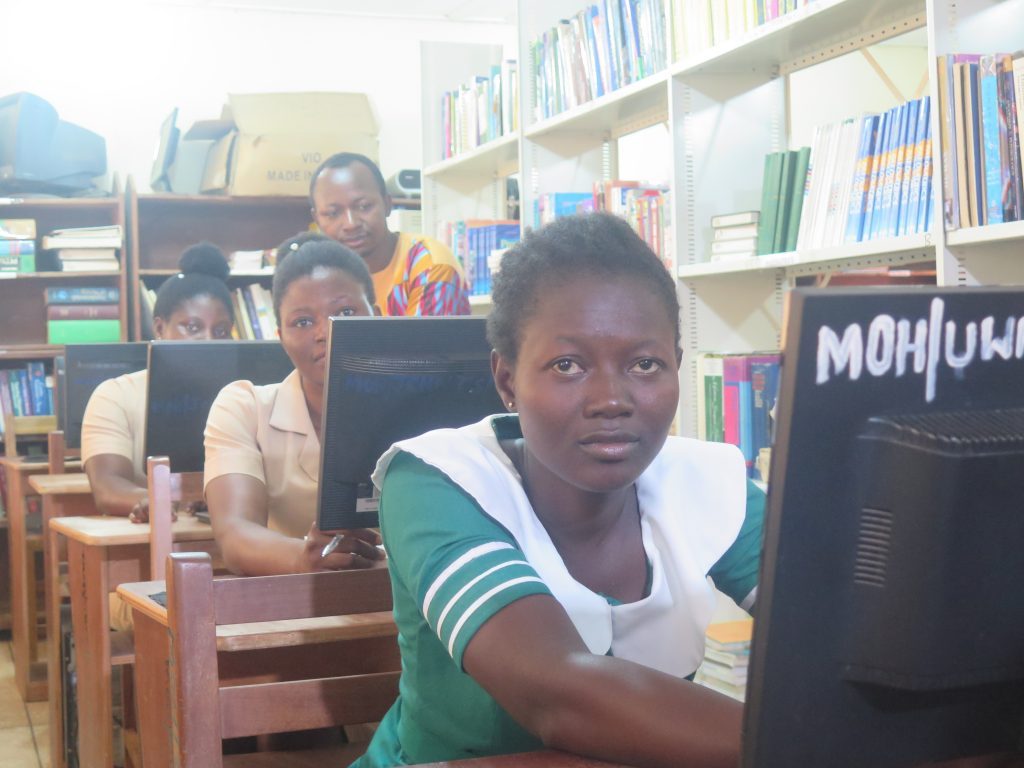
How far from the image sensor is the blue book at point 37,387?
191 inches

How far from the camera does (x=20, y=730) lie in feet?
11.0

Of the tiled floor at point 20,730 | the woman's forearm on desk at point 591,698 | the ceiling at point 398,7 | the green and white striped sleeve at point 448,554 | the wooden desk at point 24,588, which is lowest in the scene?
the tiled floor at point 20,730

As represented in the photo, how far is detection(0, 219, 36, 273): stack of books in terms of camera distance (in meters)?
4.72

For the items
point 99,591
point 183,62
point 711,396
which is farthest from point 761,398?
point 183,62

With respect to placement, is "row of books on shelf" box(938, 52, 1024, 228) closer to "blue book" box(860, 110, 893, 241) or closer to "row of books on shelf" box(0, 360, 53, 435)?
"blue book" box(860, 110, 893, 241)

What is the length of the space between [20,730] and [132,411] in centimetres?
104

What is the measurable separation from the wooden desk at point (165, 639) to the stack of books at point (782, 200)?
1656 mm

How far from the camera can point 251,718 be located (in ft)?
3.62

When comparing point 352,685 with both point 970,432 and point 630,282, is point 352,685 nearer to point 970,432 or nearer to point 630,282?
point 630,282

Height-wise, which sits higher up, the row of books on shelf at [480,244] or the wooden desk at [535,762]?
the row of books on shelf at [480,244]

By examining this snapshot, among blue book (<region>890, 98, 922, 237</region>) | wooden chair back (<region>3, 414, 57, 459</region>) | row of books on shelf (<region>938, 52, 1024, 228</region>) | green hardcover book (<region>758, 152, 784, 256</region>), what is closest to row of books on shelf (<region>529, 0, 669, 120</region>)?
green hardcover book (<region>758, 152, 784, 256</region>)

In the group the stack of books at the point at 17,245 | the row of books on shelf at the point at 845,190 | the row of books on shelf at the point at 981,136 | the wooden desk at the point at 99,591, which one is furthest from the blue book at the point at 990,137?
the stack of books at the point at 17,245

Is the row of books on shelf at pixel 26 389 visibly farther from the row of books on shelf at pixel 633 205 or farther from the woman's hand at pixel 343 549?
the woman's hand at pixel 343 549

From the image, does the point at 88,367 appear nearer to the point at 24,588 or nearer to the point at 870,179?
the point at 24,588
